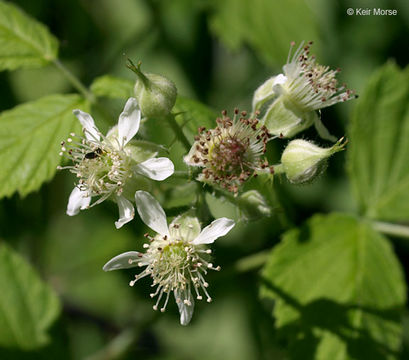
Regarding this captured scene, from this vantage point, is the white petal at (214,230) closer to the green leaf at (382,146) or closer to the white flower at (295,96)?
the white flower at (295,96)

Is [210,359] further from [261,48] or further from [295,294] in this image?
[261,48]

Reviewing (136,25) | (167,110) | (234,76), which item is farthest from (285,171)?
(136,25)

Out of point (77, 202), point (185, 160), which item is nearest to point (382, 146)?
point (185, 160)

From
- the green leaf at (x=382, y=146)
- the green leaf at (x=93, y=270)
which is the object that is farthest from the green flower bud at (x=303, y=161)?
the green leaf at (x=93, y=270)

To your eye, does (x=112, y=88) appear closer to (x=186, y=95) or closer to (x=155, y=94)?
(x=155, y=94)

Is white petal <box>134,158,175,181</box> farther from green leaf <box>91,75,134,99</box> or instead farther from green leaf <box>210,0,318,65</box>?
green leaf <box>210,0,318,65</box>
